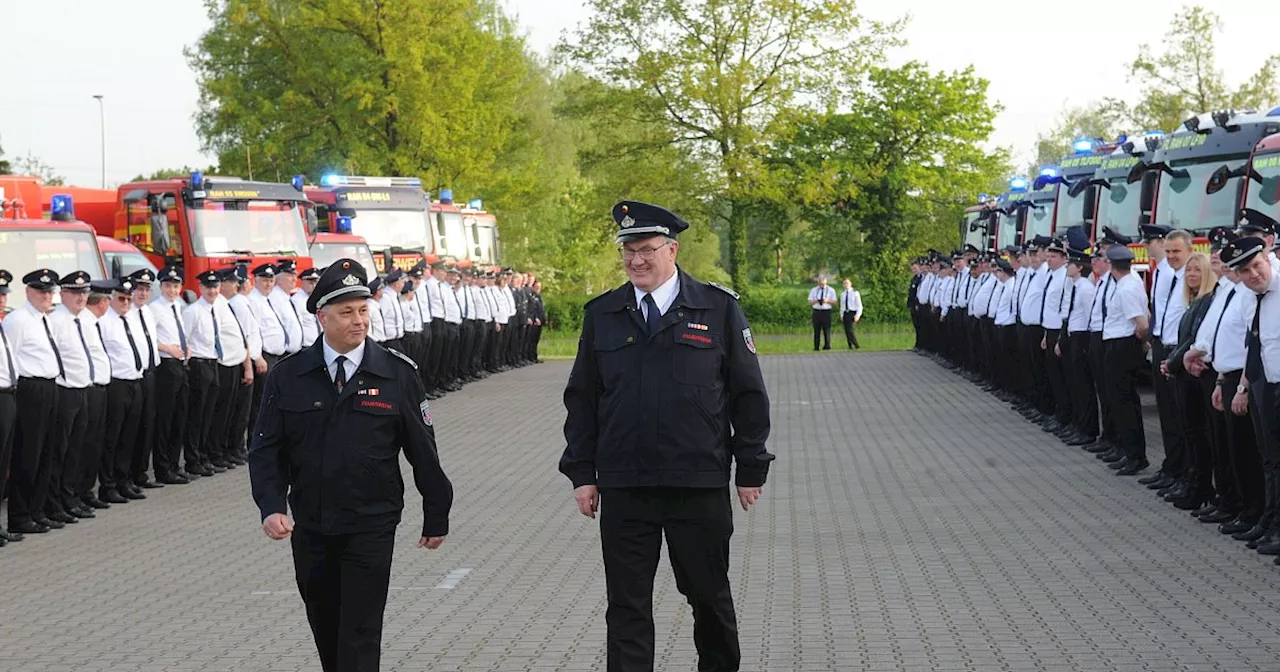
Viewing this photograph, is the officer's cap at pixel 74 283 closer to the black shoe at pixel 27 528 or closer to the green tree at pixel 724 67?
the black shoe at pixel 27 528

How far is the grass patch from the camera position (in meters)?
42.8

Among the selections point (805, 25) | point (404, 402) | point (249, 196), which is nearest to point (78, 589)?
point (404, 402)

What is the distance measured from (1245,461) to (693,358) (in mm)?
6350

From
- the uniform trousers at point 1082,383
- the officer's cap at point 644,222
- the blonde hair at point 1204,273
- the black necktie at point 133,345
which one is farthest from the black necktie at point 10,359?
the uniform trousers at point 1082,383

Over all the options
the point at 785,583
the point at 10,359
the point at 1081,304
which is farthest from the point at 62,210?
the point at 785,583

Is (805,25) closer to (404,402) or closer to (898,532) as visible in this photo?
(898,532)

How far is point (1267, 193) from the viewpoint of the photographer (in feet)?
62.4

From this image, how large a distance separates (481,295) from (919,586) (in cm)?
2292

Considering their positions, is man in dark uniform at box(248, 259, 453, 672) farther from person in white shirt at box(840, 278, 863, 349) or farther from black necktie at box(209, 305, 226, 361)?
person in white shirt at box(840, 278, 863, 349)

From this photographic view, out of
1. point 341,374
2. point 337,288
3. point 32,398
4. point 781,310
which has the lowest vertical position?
point 781,310

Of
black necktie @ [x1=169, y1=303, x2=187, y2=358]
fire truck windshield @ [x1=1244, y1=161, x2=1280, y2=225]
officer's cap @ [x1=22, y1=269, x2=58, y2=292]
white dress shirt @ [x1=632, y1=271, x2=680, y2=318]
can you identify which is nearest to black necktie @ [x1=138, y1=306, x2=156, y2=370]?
black necktie @ [x1=169, y1=303, x2=187, y2=358]

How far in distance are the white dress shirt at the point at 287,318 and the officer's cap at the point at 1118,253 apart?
8314 mm

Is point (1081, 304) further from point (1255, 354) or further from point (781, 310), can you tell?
point (781, 310)

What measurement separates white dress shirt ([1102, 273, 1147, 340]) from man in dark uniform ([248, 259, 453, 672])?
1024cm
